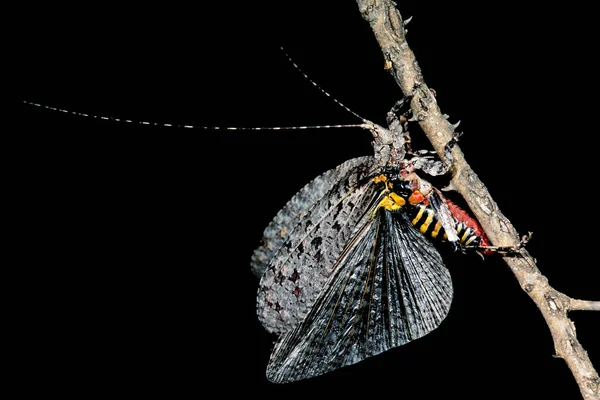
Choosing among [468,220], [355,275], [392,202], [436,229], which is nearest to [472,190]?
[468,220]

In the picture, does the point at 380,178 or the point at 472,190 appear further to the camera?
the point at 380,178

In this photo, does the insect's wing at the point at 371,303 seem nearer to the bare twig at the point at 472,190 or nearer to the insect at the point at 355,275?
the insect at the point at 355,275

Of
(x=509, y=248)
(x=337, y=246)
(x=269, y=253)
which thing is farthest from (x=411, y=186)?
(x=269, y=253)

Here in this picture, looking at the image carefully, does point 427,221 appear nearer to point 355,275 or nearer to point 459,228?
point 459,228

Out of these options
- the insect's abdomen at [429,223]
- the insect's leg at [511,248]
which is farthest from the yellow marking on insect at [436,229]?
the insect's leg at [511,248]

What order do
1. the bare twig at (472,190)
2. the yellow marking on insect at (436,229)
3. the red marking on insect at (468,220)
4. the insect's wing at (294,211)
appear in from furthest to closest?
the insect's wing at (294,211), the yellow marking on insect at (436,229), the red marking on insect at (468,220), the bare twig at (472,190)

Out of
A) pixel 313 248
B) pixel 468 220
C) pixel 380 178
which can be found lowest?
pixel 313 248

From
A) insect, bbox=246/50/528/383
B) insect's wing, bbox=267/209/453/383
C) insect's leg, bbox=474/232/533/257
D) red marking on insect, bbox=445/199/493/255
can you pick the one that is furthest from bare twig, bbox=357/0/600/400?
insect's wing, bbox=267/209/453/383

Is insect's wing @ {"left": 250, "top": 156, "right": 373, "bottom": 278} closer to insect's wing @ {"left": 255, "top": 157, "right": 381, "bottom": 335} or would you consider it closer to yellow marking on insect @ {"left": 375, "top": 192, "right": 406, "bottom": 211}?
insect's wing @ {"left": 255, "top": 157, "right": 381, "bottom": 335}
